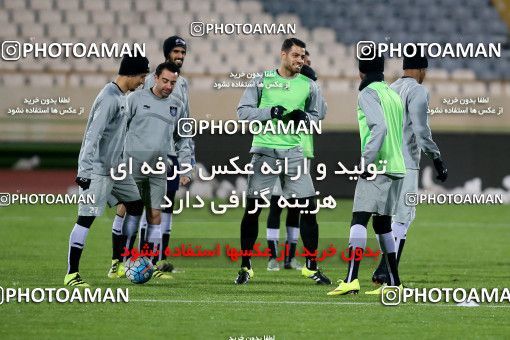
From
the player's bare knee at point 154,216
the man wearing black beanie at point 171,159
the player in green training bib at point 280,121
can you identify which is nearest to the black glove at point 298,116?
the player in green training bib at point 280,121

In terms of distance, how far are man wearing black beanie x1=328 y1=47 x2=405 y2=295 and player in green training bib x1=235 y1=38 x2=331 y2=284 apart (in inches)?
42.4

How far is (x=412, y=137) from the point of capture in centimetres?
1155

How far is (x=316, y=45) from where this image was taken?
2731 centimetres

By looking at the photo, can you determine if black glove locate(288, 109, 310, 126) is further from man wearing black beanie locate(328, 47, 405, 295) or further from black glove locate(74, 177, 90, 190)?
black glove locate(74, 177, 90, 190)

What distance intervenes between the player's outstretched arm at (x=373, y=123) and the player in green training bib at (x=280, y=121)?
1.14 meters

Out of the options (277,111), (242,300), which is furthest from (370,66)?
(242,300)

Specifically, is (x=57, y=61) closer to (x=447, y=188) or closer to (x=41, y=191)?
(x=41, y=191)

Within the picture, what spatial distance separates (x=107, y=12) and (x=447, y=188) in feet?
25.9

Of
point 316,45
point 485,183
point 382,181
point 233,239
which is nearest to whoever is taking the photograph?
point 382,181

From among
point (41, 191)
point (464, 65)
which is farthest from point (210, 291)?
point (464, 65)

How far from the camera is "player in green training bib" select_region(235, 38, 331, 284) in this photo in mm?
11398

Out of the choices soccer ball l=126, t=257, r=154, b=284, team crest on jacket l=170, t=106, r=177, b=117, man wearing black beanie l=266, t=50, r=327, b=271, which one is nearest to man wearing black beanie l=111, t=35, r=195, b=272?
team crest on jacket l=170, t=106, r=177, b=117

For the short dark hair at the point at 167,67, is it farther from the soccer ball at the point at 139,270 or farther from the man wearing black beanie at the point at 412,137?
the man wearing black beanie at the point at 412,137

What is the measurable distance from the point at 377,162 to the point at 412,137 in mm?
1186
